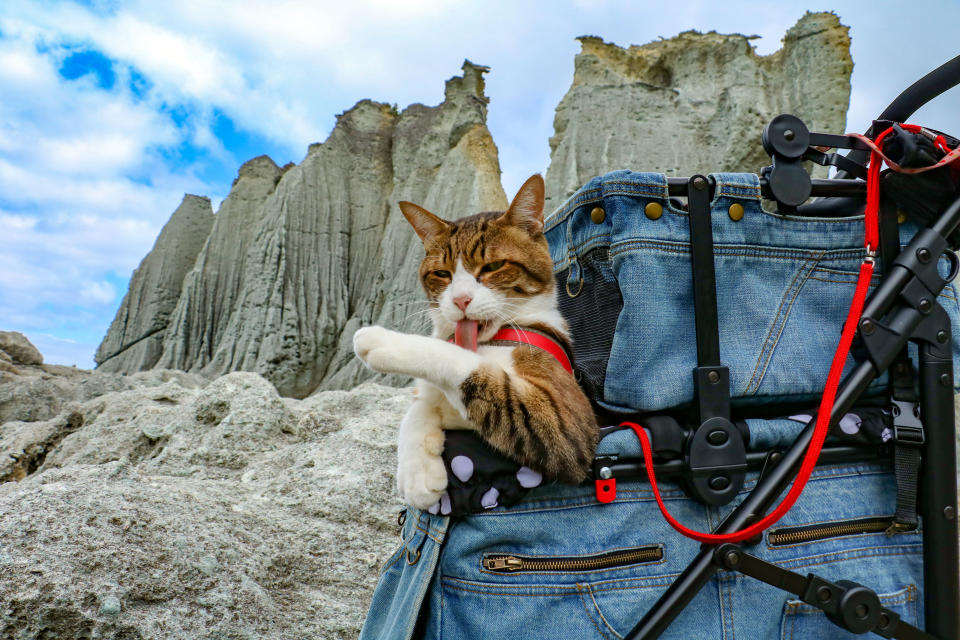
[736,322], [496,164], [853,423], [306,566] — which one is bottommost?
[306,566]

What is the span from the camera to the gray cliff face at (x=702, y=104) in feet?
29.2

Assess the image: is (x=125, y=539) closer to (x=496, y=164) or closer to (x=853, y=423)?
(x=853, y=423)

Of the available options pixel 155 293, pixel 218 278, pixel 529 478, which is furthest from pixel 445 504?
pixel 155 293

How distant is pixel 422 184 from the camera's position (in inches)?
533

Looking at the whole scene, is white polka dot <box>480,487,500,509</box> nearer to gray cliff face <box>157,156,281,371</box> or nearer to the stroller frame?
the stroller frame

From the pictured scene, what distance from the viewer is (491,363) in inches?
41.3

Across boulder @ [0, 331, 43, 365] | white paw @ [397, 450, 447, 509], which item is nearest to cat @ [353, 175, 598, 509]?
white paw @ [397, 450, 447, 509]

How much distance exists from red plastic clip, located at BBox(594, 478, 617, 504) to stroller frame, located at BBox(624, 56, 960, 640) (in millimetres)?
39

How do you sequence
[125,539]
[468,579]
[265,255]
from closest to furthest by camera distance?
[468,579]
[125,539]
[265,255]

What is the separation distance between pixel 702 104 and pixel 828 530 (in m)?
10.0

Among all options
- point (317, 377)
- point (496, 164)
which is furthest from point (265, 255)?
point (496, 164)

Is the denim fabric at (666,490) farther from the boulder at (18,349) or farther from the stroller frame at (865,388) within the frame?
the boulder at (18,349)

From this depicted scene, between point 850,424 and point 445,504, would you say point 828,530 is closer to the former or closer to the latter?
point 850,424

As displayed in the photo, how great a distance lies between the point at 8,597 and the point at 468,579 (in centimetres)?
91
